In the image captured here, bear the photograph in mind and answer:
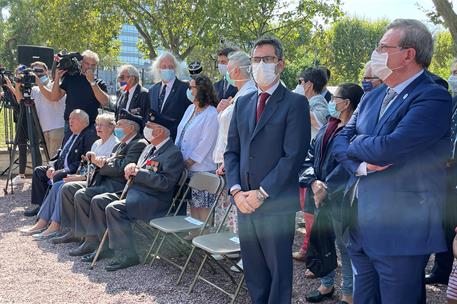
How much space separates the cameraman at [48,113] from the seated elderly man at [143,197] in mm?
3092

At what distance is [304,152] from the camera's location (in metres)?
3.39

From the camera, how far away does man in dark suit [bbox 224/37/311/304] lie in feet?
11.0

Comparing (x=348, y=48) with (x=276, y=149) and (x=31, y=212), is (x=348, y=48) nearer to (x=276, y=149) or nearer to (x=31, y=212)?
(x=31, y=212)

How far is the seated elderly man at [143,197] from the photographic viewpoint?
17.3 ft

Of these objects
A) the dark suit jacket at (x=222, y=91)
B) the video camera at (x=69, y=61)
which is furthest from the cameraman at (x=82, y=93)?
the dark suit jacket at (x=222, y=91)

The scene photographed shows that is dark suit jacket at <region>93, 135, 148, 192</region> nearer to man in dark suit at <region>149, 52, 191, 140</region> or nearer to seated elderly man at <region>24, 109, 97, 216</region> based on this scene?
man in dark suit at <region>149, 52, 191, 140</region>

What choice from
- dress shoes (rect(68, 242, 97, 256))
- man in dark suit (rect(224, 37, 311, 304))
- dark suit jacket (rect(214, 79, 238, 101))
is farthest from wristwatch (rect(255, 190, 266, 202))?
dress shoes (rect(68, 242, 97, 256))

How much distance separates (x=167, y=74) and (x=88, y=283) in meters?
2.76

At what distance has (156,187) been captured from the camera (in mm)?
5305

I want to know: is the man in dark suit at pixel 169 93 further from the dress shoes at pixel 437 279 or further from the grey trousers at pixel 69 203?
the dress shoes at pixel 437 279

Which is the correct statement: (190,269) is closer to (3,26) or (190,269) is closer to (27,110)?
(27,110)

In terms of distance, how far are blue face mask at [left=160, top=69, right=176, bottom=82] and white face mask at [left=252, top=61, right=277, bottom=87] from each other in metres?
3.08

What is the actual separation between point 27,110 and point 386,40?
653cm

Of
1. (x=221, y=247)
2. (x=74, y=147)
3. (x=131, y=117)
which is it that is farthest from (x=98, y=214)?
(x=221, y=247)
